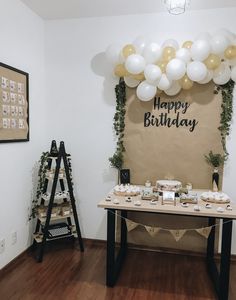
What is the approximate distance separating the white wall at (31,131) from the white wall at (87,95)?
171 mm

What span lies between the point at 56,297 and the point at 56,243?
1036 millimetres

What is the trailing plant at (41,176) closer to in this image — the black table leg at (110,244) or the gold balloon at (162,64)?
the black table leg at (110,244)

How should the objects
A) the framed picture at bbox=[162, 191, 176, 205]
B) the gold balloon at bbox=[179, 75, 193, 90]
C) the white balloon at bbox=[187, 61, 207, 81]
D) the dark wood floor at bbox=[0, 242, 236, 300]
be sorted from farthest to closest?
the gold balloon at bbox=[179, 75, 193, 90] → the white balloon at bbox=[187, 61, 207, 81] → the framed picture at bbox=[162, 191, 176, 205] → the dark wood floor at bbox=[0, 242, 236, 300]

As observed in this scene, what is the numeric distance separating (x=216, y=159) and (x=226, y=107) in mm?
563

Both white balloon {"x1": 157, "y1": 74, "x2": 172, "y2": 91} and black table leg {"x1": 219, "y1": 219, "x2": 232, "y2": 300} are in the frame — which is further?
white balloon {"x1": 157, "y1": 74, "x2": 172, "y2": 91}

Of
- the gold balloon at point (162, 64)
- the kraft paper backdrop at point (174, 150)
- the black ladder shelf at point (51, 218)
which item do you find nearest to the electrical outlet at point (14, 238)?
the black ladder shelf at point (51, 218)

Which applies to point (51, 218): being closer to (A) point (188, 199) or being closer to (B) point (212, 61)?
(A) point (188, 199)

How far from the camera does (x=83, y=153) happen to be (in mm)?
3314

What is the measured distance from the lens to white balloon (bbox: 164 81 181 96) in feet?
9.34

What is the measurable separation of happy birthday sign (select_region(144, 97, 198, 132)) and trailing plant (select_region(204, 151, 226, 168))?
1.15 feet

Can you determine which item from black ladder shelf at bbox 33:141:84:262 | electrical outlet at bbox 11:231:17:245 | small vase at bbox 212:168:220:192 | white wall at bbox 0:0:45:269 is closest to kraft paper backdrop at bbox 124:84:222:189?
small vase at bbox 212:168:220:192

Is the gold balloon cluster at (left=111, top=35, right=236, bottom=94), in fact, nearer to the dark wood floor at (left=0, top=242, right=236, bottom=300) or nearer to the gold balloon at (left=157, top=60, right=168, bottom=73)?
the gold balloon at (left=157, top=60, right=168, bottom=73)

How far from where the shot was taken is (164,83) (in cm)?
274

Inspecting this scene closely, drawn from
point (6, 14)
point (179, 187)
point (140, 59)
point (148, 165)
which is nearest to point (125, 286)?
point (179, 187)
